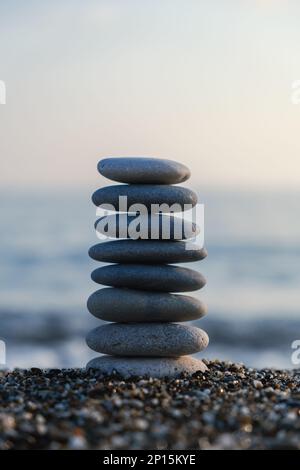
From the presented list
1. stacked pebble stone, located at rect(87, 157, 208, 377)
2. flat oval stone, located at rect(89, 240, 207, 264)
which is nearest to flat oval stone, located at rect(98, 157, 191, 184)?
stacked pebble stone, located at rect(87, 157, 208, 377)

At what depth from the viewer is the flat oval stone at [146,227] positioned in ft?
Answer: 31.4

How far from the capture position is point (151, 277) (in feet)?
31.4

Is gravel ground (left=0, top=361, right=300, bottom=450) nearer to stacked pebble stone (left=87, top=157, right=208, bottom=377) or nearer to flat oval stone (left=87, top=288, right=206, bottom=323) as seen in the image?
stacked pebble stone (left=87, top=157, right=208, bottom=377)

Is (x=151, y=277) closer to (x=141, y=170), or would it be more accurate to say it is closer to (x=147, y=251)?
(x=147, y=251)

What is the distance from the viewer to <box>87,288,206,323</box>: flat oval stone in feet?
31.3

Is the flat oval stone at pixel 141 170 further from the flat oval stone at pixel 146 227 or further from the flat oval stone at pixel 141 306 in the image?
the flat oval stone at pixel 141 306

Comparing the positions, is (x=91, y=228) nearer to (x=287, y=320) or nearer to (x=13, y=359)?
(x=287, y=320)

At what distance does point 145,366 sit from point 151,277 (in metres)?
0.99

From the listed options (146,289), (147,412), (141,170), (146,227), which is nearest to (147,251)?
(146,227)

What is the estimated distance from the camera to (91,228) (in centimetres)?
4131

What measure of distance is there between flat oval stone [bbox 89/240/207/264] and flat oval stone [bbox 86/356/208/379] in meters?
1.12

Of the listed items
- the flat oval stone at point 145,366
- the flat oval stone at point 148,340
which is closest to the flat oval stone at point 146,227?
the flat oval stone at point 148,340

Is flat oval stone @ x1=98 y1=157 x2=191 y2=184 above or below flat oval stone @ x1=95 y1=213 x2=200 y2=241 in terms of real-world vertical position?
above

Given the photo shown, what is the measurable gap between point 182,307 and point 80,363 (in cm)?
721
